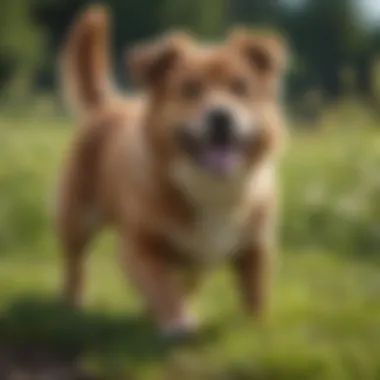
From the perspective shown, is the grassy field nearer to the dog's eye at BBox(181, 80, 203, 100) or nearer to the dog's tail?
the dog's tail

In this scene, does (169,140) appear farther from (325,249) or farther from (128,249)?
(325,249)

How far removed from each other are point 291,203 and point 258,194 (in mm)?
57

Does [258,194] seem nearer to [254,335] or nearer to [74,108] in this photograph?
[254,335]

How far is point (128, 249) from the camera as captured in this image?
1283 millimetres

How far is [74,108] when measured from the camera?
4.39 feet

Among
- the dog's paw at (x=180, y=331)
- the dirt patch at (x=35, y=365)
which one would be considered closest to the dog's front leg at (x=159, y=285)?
the dog's paw at (x=180, y=331)

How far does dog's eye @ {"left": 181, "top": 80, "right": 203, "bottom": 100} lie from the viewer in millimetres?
1243

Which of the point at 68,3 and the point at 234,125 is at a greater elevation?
the point at 68,3

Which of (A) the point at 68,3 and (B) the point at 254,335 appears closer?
(B) the point at 254,335

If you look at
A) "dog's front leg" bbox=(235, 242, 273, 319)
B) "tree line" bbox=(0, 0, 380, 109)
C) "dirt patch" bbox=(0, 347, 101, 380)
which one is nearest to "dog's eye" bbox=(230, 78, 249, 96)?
"tree line" bbox=(0, 0, 380, 109)

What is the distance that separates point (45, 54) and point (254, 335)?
52 centimetres

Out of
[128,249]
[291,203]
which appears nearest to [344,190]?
[291,203]

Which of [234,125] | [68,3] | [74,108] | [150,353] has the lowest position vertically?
[150,353]

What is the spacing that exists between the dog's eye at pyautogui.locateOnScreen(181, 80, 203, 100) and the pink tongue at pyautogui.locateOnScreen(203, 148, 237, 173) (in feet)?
0.26
